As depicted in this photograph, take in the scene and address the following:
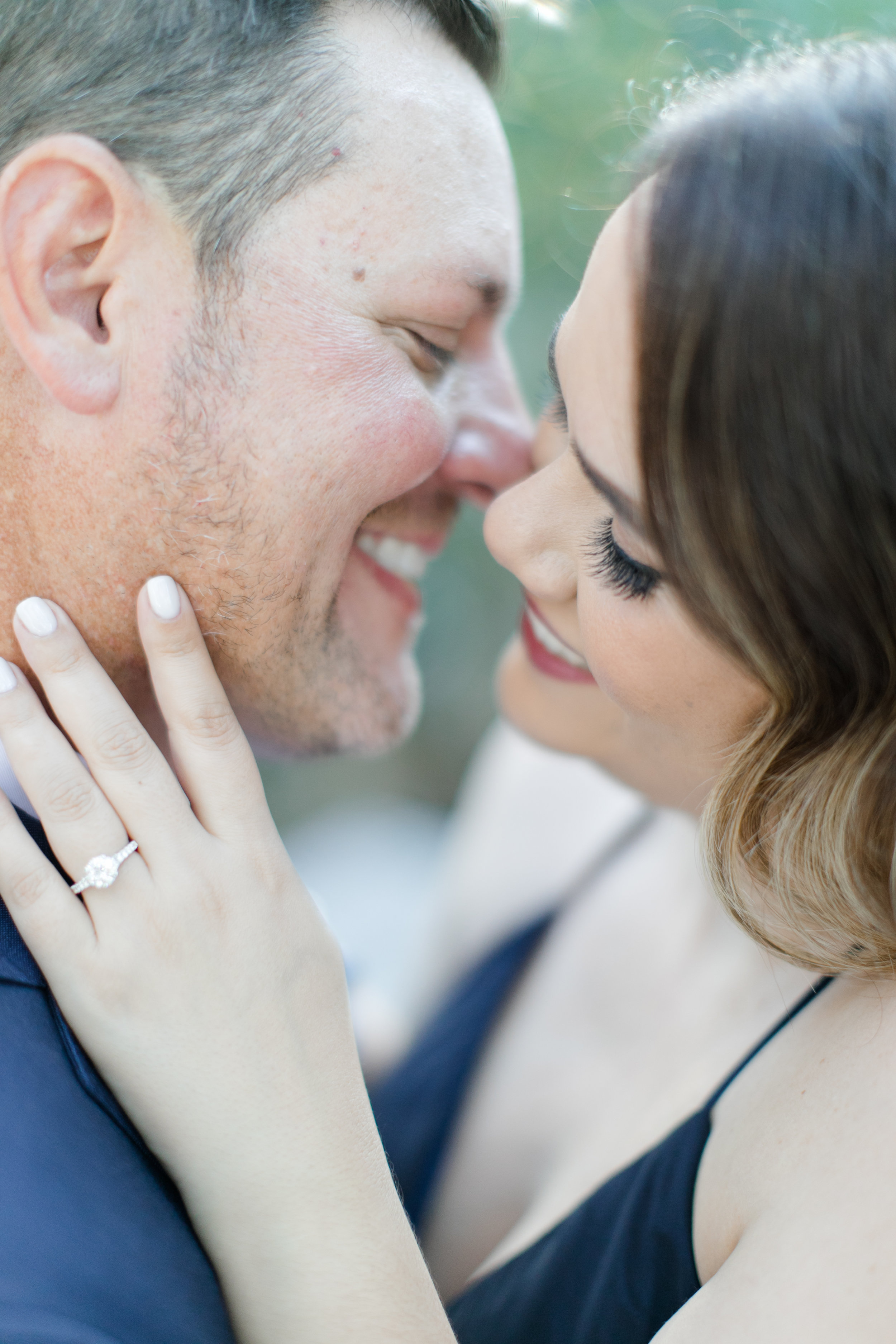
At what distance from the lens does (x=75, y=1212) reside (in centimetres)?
114

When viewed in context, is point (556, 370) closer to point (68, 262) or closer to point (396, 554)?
point (396, 554)

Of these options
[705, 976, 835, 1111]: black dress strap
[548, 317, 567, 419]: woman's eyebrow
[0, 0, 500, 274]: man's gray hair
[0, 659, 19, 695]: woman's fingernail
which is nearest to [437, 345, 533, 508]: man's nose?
[548, 317, 567, 419]: woman's eyebrow

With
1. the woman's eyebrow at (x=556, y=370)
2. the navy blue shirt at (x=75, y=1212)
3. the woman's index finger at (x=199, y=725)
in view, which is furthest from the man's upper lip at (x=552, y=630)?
the navy blue shirt at (x=75, y=1212)

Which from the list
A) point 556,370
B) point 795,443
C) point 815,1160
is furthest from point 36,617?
point 815,1160

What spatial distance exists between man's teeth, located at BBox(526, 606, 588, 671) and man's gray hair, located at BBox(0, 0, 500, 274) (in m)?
0.83

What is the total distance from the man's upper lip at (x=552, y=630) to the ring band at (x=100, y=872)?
0.78m

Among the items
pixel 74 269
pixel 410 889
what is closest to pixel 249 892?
pixel 74 269

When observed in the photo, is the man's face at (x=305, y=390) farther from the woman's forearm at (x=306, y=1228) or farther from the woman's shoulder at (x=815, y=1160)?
the woman's shoulder at (x=815, y=1160)

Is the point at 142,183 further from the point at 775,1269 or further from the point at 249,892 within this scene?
the point at 775,1269

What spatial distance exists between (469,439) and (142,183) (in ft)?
2.38

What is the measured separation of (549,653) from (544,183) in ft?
7.89

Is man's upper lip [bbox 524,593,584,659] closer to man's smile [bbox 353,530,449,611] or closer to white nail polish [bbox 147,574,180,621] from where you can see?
man's smile [bbox 353,530,449,611]

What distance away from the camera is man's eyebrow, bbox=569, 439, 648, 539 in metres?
1.32

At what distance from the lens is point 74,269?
1.50 metres
